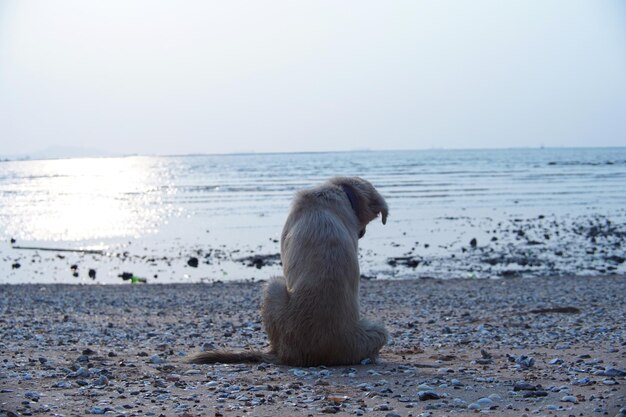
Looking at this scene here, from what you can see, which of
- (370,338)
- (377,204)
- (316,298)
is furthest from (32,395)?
(377,204)

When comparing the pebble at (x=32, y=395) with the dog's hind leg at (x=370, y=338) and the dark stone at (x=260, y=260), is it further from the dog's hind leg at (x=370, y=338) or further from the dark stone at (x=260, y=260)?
the dark stone at (x=260, y=260)

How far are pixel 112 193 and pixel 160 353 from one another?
2288 inches

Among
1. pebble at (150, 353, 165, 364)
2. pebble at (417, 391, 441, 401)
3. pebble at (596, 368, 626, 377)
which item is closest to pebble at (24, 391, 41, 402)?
pebble at (150, 353, 165, 364)

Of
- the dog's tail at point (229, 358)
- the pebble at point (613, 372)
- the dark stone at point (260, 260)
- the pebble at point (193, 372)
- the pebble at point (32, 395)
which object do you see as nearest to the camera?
the pebble at point (32, 395)

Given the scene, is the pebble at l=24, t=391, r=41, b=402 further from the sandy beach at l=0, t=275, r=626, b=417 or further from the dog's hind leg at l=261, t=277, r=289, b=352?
the dog's hind leg at l=261, t=277, r=289, b=352

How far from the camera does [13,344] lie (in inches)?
400

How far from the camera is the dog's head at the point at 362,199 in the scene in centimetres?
915

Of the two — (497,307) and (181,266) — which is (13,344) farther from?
(181,266)

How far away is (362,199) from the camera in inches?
360

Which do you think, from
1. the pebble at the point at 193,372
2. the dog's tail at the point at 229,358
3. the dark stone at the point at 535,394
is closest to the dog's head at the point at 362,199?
the dog's tail at the point at 229,358

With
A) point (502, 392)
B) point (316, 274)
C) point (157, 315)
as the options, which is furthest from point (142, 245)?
point (502, 392)

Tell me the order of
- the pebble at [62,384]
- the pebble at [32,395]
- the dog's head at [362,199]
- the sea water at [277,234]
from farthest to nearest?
the sea water at [277,234] < the dog's head at [362,199] < the pebble at [62,384] < the pebble at [32,395]

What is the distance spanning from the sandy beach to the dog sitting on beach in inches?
9.9

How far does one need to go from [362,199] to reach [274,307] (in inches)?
66.6
